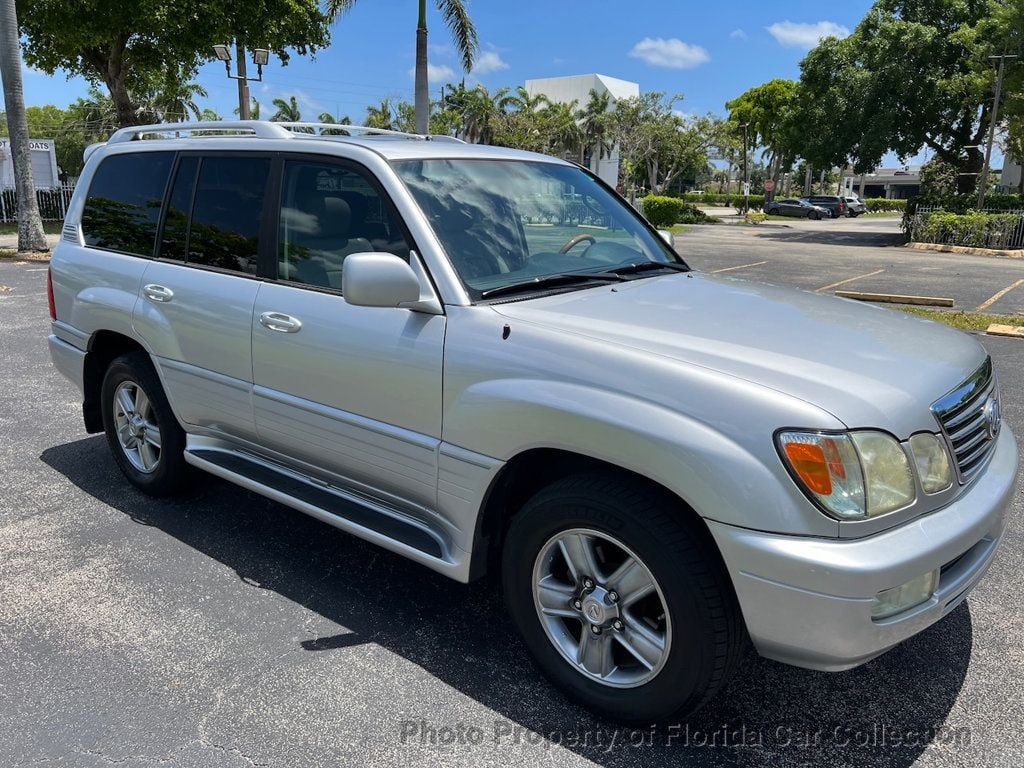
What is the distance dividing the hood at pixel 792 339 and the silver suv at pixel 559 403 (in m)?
0.01

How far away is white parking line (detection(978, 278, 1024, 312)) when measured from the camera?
39.8ft

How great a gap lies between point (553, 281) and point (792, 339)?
0.96 meters

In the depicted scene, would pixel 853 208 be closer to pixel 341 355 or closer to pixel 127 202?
pixel 127 202

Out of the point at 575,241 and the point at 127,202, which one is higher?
the point at 127,202

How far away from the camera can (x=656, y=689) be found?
8.21 ft

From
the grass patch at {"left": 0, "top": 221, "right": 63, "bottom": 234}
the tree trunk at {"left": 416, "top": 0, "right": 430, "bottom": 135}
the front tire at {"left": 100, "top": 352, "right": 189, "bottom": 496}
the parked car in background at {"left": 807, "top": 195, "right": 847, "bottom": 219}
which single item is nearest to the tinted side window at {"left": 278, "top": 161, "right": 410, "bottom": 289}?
the front tire at {"left": 100, "top": 352, "right": 189, "bottom": 496}

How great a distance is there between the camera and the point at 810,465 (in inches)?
85.2

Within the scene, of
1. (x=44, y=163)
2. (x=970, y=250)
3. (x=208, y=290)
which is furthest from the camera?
(x=44, y=163)

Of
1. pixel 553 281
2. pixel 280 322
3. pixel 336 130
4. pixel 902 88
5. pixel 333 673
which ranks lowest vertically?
pixel 333 673

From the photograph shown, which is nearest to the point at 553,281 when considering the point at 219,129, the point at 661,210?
the point at 219,129

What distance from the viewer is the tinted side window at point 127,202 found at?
4.20 m

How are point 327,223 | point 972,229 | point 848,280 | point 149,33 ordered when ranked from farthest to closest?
point 972,229 < point 149,33 < point 848,280 < point 327,223

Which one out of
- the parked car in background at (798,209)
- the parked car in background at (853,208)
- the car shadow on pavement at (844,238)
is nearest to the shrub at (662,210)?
the car shadow on pavement at (844,238)

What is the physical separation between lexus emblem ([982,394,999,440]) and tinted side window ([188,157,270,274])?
3.00 meters
